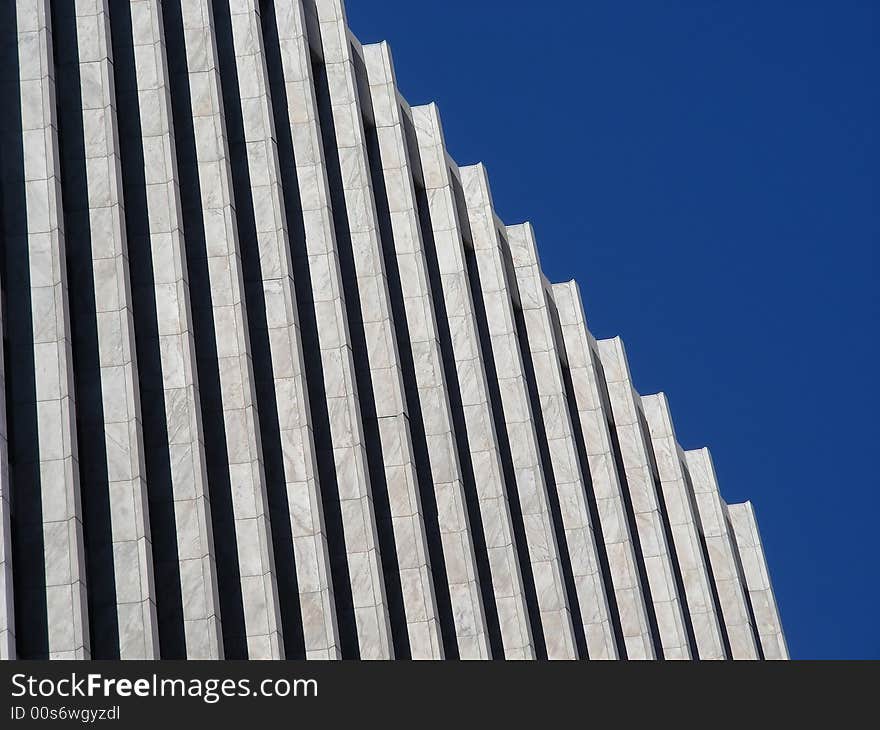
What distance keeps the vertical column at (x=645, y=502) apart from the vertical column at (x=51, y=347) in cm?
3022

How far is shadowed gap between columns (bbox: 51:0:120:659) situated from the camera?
4429cm

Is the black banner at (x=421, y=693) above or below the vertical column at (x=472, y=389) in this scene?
below

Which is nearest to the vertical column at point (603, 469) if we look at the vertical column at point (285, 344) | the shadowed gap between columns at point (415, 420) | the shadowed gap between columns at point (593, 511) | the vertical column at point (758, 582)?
the shadowed gap between columns at point (593, 511)

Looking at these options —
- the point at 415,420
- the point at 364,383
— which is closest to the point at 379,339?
the point at 364,383

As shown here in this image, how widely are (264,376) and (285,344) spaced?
1.08 meters

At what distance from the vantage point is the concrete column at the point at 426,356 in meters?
54.7

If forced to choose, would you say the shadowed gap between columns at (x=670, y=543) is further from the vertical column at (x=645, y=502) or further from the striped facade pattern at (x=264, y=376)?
the striped facade pattern at (x=264, y=376)

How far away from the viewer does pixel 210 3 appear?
5597 cm

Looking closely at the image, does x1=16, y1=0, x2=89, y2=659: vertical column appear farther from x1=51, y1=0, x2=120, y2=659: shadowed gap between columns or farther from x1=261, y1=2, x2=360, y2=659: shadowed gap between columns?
x1=261, y1=2, x2=360, y2=659: shadowed gap between columns

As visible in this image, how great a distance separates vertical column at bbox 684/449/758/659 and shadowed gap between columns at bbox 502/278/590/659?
53.0ft

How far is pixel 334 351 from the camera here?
53.3m

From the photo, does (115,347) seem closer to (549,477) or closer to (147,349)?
(147,349)

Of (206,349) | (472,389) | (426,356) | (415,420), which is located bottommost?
(206,349)

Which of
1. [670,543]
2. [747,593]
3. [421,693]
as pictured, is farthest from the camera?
[747,593]
